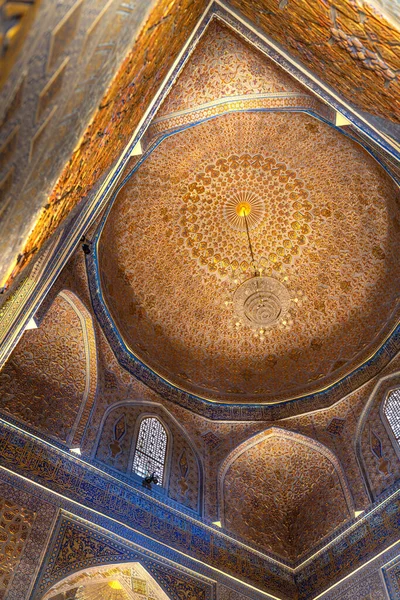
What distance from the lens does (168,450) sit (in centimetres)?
810

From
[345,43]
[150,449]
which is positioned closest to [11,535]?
[150,449]

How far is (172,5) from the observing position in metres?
3.56

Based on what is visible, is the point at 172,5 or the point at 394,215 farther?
the point at 394,215

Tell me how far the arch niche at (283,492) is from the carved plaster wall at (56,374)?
9.19ft

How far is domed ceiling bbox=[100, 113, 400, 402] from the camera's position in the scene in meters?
8.48

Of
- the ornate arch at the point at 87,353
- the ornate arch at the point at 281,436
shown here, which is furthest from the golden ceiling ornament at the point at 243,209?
the ornate arch at the point at 281,436

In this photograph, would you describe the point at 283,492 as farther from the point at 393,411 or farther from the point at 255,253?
the point at 255,253

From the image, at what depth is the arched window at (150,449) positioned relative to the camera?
7.44 m

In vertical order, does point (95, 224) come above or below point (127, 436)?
above

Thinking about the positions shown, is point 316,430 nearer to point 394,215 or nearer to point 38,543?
point 394,215

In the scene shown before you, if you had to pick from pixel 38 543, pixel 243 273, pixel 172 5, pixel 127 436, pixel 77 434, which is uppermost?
pixel 243 273

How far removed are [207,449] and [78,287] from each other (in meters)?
3.54

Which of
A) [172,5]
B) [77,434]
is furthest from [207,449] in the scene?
[172,5]

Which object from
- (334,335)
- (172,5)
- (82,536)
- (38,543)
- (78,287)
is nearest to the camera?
(172,5)
